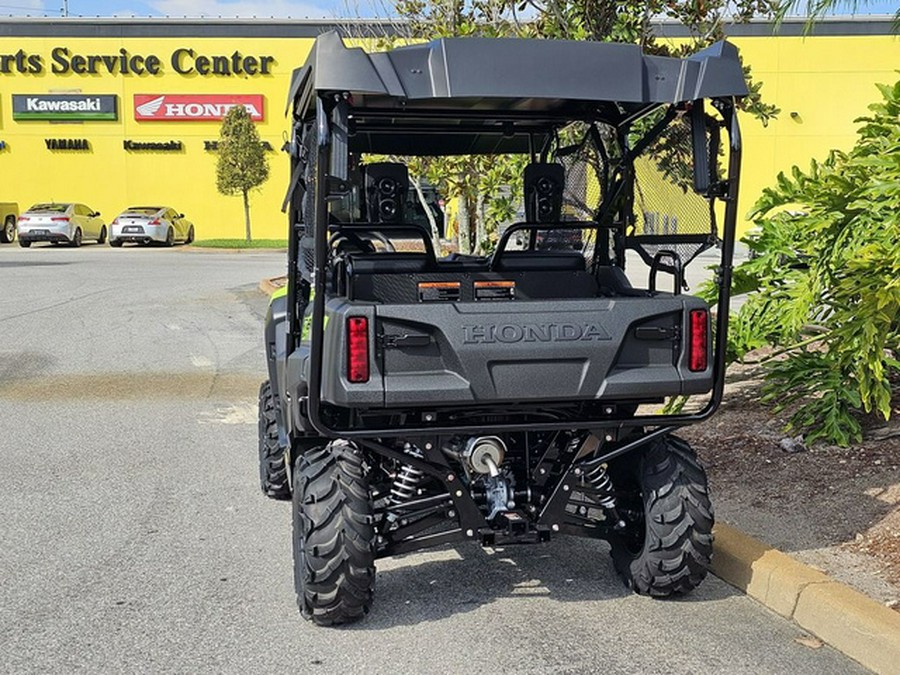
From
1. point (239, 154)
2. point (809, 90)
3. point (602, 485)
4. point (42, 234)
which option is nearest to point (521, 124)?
point (602, 485)

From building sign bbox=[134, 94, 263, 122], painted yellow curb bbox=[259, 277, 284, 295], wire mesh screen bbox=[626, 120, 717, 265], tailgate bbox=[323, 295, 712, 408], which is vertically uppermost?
building sign bbox=[134, 94, 263, 122]

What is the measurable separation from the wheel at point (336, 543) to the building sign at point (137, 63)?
116 ft

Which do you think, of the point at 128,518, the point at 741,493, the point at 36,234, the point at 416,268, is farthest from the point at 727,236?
the point at 36,234

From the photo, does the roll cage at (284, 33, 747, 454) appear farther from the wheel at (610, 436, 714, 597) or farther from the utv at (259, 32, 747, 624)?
the wheel at (610, 436, 714, 597)

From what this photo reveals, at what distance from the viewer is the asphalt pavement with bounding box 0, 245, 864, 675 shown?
4258 millimetres

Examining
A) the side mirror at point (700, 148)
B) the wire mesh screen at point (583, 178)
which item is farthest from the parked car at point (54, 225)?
the side mirror at point (700, 148)

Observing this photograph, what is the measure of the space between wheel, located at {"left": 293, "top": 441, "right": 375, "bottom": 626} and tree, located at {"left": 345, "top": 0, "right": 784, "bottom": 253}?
282 centimetres

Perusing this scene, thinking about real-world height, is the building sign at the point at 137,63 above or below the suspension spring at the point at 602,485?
above

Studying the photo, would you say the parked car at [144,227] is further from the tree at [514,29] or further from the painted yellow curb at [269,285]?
the tree at [514,29]

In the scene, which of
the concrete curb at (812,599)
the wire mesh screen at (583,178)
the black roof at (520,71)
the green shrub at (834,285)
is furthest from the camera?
the wire mesh screen at (583,178)

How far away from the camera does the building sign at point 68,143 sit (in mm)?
38438

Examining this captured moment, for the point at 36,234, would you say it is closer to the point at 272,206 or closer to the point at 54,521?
the point at 272,206

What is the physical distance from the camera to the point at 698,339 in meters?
4.53

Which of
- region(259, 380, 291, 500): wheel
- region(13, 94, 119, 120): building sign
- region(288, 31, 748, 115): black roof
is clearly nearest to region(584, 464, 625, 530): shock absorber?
region(288, 31, 748, 115): black roof
